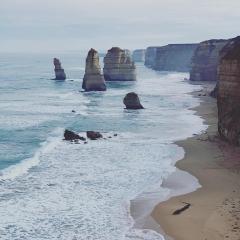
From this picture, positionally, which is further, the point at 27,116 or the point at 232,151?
the point at 27,116

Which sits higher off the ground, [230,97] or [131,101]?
[230,97]

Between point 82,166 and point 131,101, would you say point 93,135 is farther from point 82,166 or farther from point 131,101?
point 131,101

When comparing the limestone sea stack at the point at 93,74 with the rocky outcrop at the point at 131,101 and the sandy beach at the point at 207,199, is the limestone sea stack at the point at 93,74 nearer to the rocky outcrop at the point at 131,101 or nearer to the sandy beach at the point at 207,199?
the rocky outcrop at the point at 131,101

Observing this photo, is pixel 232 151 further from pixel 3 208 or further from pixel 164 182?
pixel 3 208

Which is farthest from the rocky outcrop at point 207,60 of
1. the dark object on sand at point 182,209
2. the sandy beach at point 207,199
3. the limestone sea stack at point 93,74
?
the dark object on sand at point 182,209

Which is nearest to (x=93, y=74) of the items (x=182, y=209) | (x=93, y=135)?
(x=93, y=135)

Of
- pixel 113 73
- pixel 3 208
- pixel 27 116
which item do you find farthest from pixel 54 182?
pixel 113 73

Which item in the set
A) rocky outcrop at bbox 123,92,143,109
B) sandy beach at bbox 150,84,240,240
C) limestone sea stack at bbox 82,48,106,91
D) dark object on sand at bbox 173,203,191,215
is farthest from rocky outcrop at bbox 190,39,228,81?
dark object on sand at bbox 173,203,191,215
